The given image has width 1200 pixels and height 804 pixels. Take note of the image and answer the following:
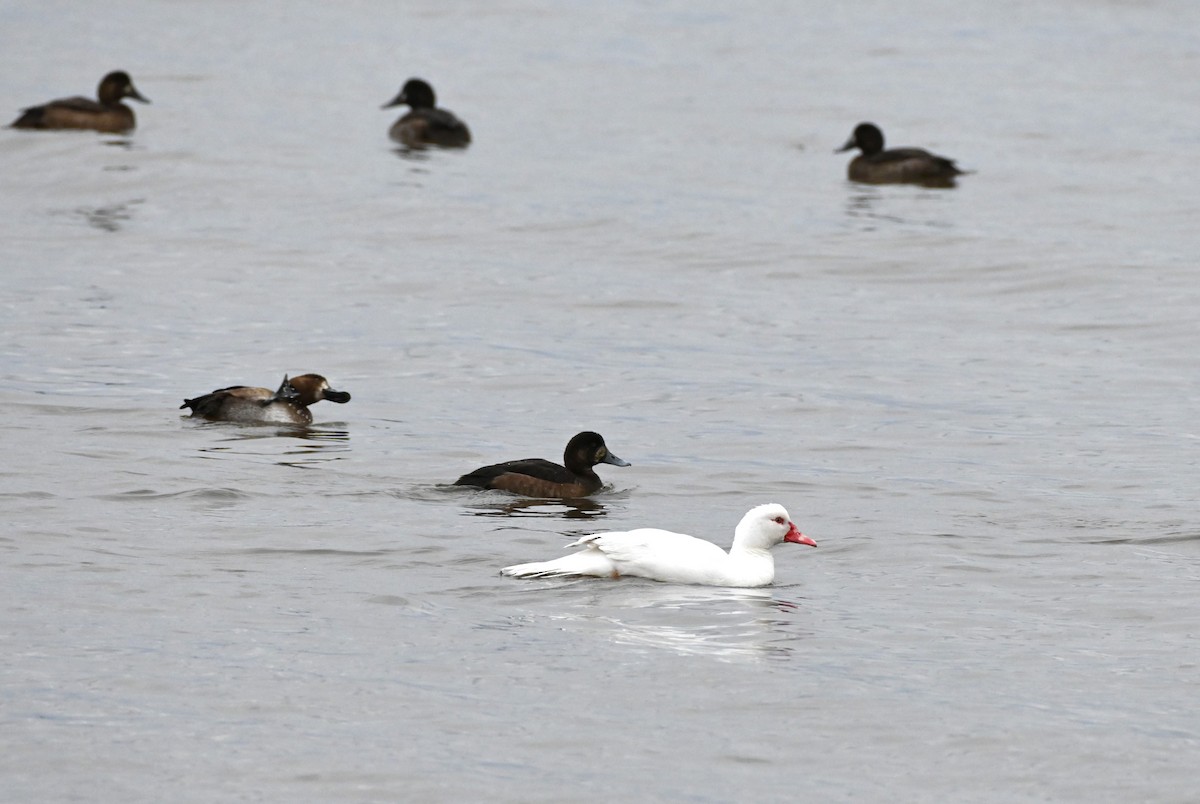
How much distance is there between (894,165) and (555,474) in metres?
16.8

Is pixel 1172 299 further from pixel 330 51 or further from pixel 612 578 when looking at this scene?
pixel 330 51

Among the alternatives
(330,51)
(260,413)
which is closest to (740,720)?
(260,413)

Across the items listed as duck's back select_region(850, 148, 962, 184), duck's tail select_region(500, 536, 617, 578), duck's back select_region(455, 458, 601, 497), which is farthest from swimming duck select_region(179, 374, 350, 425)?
duck's back select_region(850, 148, 962, 184)

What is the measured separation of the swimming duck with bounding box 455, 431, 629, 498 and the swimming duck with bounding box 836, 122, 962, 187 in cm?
1601

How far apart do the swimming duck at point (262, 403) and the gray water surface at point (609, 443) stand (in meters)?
0.17

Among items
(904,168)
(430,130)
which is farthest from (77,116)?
(904,168)

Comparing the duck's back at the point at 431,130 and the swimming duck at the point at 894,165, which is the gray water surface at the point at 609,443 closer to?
the swimming duck at the point at 894,165

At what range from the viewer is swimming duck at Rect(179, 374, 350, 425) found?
15148 millimetres

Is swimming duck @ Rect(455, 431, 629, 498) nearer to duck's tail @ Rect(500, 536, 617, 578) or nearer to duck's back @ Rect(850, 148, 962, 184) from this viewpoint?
duck's tail @ Rect(500, 536, 617, 578)

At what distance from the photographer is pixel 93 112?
3100 centimetres

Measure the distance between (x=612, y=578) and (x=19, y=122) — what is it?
22.3 m

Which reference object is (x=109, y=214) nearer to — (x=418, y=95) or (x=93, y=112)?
(x=93, y=112)

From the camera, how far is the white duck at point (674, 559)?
35.4ft

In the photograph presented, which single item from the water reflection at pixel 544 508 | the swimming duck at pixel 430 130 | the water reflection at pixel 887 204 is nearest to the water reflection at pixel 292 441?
the water reflection at pixel 544 508
